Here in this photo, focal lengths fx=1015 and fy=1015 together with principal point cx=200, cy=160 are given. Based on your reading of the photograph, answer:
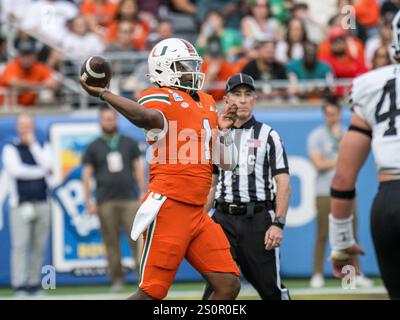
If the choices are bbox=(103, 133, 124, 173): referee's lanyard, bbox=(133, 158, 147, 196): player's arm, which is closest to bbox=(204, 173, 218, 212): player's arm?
bbox=(133, 158, 147, 196): player's arm

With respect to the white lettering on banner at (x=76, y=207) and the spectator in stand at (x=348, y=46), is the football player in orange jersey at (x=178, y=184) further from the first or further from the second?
the spectator in stand at (x=348, y=46)

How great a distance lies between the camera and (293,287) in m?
11.2

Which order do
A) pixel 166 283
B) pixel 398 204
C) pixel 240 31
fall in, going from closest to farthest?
pixel 398 204 → pixel 166 283 → pixel 240 31

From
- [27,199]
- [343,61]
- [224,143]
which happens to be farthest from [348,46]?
[224,143]

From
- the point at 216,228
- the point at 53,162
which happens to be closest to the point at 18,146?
the point at 53,162

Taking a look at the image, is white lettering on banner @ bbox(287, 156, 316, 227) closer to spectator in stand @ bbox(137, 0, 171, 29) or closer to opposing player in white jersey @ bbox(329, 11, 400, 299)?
spectator in stand @ bbox(137, 0, 171, 29)

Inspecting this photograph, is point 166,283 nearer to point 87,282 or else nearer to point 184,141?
point 184,141

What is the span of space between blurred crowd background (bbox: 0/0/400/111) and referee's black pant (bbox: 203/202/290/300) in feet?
14.9

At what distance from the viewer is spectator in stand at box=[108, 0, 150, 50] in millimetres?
13414

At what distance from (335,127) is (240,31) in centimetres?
328

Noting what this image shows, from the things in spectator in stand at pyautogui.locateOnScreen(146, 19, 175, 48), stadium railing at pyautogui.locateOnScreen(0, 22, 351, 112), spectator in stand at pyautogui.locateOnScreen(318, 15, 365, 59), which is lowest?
stadium railing at pyautogui.locateOnScreen(0, 22, 351, 112)

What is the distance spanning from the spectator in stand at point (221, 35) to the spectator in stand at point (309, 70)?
116 cm

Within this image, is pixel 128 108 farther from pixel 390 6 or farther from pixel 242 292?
pixel 390 6

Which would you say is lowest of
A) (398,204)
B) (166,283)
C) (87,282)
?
(87,282)
